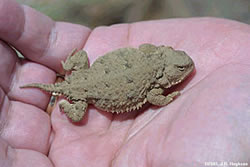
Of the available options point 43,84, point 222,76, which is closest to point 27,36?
point 43,84

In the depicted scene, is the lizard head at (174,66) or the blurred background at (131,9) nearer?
the lizard head at (174,66)

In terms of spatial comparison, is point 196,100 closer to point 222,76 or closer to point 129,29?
point 222,76

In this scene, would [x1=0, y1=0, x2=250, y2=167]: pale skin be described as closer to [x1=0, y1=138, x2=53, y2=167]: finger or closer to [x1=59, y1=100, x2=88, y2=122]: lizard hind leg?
[x1=0, y1=138, x2=53, y2=167]: finger

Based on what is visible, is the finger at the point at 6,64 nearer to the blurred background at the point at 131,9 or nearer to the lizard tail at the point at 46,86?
the lizard tail at the point at 46,86

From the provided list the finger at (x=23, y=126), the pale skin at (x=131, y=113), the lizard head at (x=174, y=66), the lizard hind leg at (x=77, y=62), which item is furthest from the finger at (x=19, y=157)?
the lizard head at (x=174, y=66)

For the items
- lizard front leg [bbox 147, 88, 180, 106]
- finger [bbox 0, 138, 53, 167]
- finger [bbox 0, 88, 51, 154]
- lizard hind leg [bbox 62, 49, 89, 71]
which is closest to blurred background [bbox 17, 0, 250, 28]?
lizard hind leg [bbox 62, 49, 89, 71]

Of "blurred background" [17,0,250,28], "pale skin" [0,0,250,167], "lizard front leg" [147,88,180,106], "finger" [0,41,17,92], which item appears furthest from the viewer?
"blurred background" [17,0,250,28]
